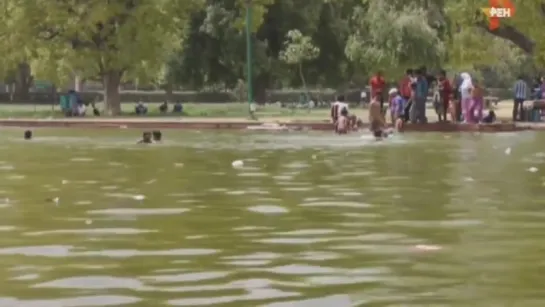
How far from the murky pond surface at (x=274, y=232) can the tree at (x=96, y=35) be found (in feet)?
111

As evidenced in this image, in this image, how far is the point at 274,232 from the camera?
1294 centimetres

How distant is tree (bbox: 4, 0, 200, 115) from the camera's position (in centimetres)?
5906

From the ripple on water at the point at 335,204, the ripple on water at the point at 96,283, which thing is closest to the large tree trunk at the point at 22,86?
the ripple on water at the point at 335,204

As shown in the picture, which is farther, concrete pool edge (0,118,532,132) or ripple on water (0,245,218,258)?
→ concrete pool edge (0,118,532,132)

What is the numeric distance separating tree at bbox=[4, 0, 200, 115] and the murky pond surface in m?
33.9

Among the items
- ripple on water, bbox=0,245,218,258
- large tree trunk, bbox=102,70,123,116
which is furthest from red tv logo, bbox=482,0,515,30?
ripple on water, bbox=0,245,218,258

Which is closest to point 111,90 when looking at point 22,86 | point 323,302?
point 22,86

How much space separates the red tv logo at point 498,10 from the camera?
147ft

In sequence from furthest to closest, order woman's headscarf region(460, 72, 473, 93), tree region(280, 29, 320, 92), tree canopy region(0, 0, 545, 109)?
tree region(280, 29, 320, 92)
tree canopy region(0, 0, 545, 109)
woman's headscarf region(460, 72, 473, 93)

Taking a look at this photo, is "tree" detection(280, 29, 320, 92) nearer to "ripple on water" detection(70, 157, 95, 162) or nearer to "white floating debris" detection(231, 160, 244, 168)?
"ripple on water" detection(70, 157, 95, 162)

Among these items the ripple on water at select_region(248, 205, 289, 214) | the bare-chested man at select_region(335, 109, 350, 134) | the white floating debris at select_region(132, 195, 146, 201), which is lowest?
the bare-chested man at select_region(335, 109, 350, 134)

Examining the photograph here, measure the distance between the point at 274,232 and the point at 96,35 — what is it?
4922 cm

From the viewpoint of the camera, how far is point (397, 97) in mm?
41250

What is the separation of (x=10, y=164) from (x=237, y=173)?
5.27 m
